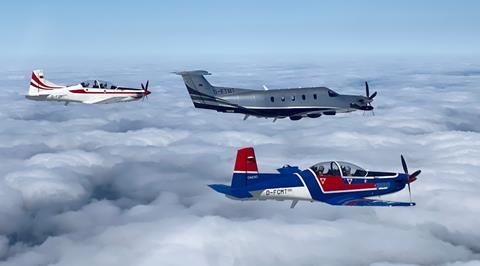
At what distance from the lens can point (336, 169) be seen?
1102 inches

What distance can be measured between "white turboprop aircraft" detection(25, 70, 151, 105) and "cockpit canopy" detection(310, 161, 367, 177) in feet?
85.7

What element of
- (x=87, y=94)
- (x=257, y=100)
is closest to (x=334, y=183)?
(x=257, y=100)

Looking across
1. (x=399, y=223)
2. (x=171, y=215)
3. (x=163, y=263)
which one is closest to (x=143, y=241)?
(x=163, y=263)

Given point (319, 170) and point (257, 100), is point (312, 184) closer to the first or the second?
point (319, 170)

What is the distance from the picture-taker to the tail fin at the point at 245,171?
88.9ft

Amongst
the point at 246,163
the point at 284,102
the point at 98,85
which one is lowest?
the point at 246,163

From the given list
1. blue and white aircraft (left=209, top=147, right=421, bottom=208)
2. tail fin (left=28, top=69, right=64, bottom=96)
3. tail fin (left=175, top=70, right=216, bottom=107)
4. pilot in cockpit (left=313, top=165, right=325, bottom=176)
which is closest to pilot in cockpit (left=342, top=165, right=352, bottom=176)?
blue and white aircraft (left=209, top=147, right=421, bottom=208)

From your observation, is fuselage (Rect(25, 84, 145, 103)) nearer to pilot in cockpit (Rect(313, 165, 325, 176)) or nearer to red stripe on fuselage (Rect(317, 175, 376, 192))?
pilot in cockpit (Rect(313, 165, 325, 176))

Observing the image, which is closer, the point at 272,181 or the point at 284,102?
the point at 272,181

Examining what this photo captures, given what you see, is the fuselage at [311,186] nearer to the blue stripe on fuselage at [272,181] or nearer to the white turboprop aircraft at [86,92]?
the blue stripe on fuselage at [272,181]

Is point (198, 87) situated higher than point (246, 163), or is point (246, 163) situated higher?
point (198, 87)

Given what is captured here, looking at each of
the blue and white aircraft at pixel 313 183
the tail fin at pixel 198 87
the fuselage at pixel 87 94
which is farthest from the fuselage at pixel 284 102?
the blue and white aircraft at pixel 313 183

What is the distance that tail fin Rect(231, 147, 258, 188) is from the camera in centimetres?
2709

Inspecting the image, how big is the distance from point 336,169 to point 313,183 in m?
1.77
